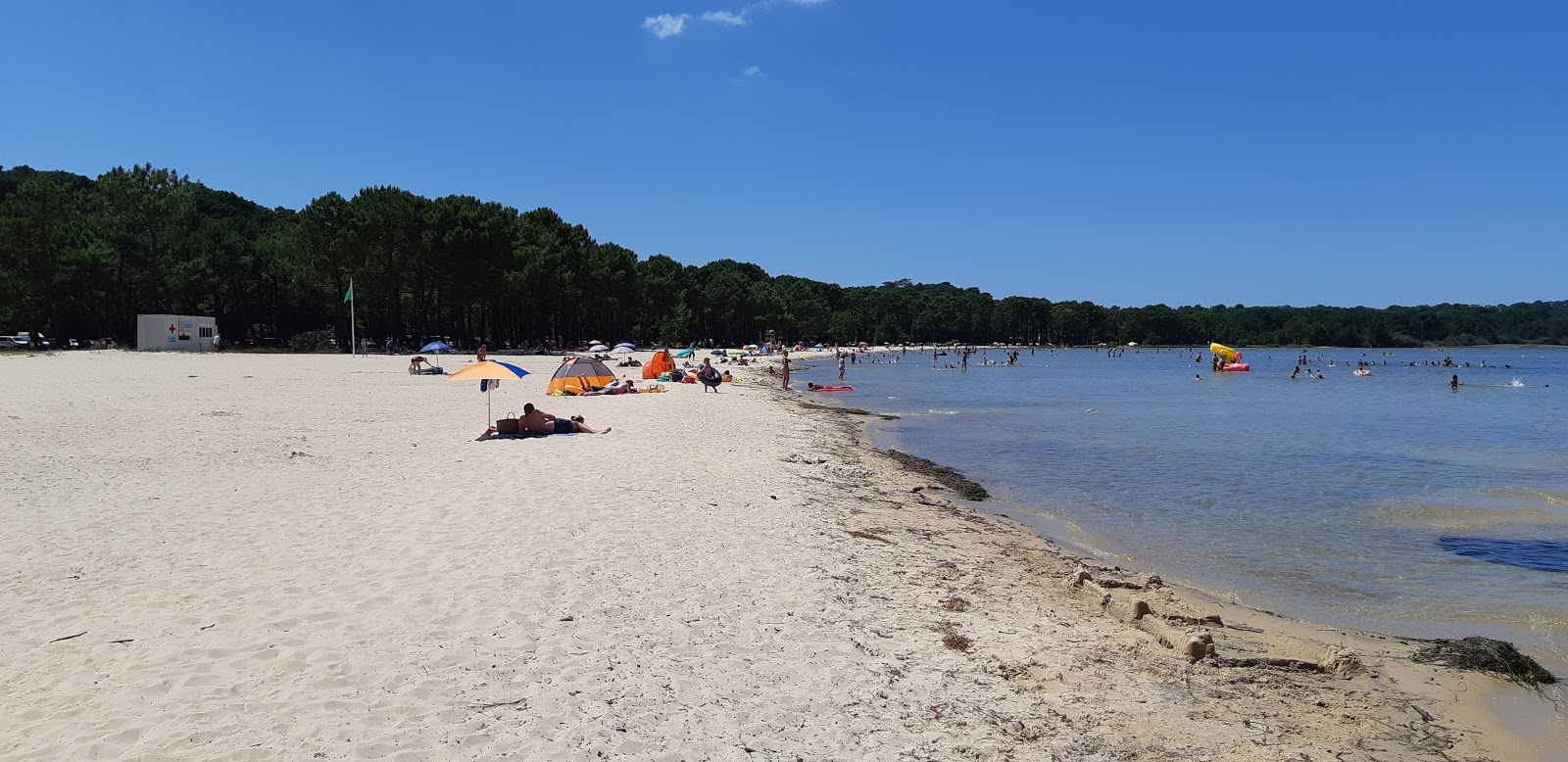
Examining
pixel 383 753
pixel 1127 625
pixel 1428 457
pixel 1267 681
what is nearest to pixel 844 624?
pixel 1127 625

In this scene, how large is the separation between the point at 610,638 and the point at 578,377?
24.1 metres

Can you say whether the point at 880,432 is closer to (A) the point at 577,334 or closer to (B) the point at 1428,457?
(B) the point at 1428,457

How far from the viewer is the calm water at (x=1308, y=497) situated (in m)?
9.50

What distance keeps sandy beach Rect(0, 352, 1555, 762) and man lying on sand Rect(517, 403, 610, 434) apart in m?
4.80

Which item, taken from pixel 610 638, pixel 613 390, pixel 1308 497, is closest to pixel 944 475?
pixel 1308 497

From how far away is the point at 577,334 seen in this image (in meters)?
89.6

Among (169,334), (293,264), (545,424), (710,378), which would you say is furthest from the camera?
(293,264)

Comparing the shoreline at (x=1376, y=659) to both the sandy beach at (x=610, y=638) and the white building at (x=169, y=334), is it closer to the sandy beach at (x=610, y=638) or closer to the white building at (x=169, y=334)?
the sandy beach at (x=610, y=638)

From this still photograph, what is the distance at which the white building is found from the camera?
5425 cm

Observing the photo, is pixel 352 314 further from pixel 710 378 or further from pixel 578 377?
pixel 578 377

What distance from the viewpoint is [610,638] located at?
6070 millimetres

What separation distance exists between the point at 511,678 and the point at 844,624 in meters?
2.55

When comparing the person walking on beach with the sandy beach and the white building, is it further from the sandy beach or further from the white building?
the white building

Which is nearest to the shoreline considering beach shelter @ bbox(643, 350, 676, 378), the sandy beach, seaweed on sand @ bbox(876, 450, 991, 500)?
the sandy beach
